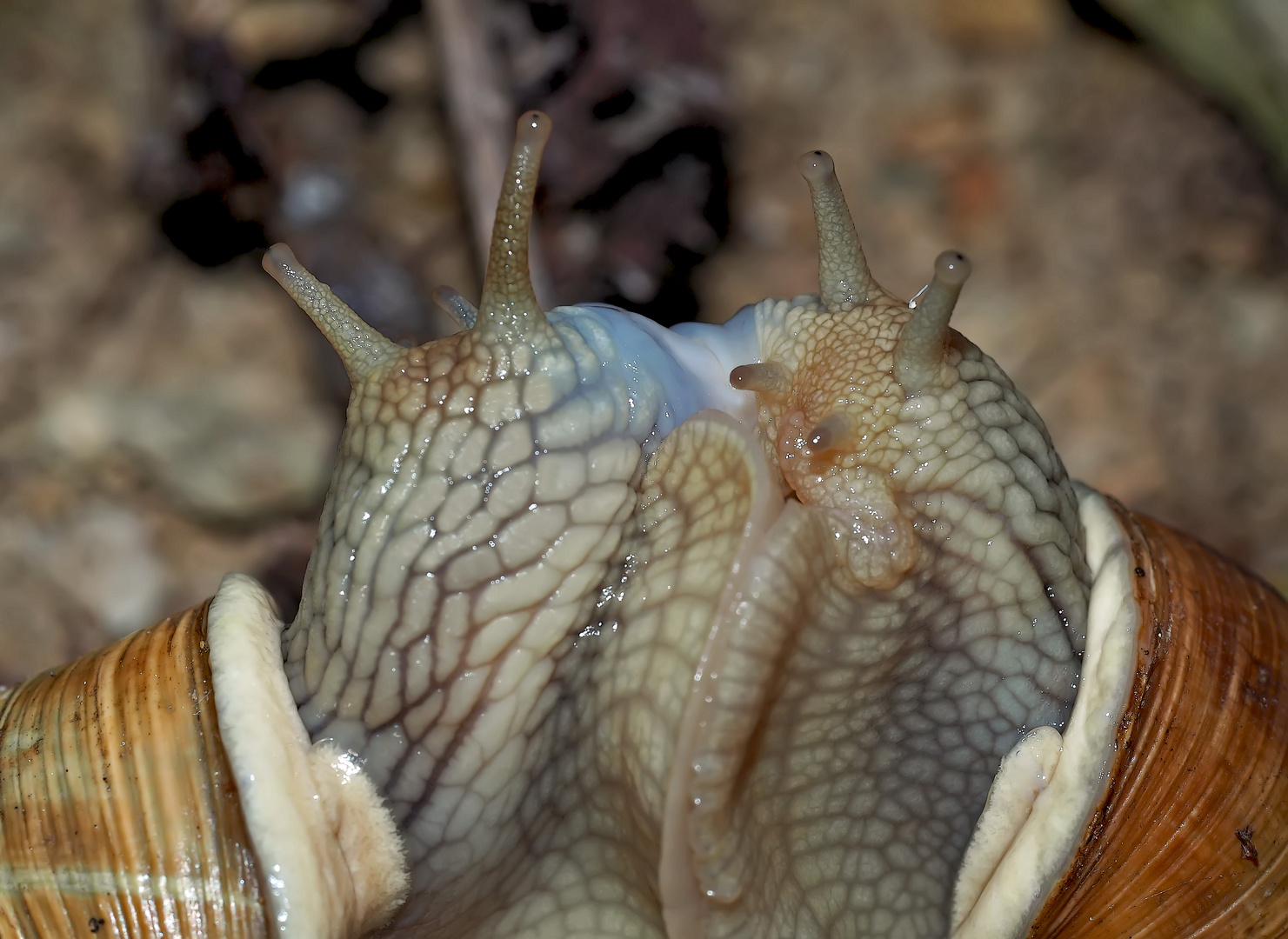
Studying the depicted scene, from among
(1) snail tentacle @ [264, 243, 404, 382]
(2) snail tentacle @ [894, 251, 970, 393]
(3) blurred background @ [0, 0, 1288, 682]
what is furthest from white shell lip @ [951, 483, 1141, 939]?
(3) blurred background @ [0, 0, 1288, 682]

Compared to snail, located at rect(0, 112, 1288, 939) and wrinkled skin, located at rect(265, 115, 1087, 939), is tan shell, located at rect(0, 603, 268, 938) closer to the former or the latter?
snail, located at rect(0, 112, 1288, 939)

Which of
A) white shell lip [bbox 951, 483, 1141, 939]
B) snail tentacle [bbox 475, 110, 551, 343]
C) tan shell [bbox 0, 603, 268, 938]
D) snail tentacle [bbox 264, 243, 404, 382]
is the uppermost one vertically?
snail tentacle [bbox 475, 110, 551, 343]

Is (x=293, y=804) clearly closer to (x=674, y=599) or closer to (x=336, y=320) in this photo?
(x=674, y=599)

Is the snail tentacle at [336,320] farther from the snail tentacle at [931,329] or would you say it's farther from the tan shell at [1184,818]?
the tan shell at [1184,818]

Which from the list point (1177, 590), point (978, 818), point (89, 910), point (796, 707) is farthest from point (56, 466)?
point (1177, 590)

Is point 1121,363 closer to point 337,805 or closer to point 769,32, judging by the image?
point 769,32
